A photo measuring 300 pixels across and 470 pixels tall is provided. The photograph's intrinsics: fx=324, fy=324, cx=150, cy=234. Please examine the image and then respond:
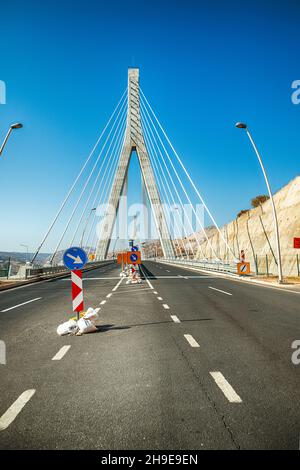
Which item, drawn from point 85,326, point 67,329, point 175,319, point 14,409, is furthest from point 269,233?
point 14,409

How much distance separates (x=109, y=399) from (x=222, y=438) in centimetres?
134

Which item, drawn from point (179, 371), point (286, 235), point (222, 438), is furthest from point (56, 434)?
point (286, 235)

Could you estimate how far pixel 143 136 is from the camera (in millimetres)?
49125

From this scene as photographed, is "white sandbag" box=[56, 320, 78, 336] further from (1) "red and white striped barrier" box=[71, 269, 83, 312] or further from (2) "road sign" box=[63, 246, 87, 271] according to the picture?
(2) "road sign" box=[63, 246, 87, 271]

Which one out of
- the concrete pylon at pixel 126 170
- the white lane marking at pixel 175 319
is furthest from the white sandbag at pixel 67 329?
the concrete pylon at pixel 126 170

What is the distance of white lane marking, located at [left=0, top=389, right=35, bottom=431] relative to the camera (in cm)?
307

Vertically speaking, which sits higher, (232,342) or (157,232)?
(157,232)

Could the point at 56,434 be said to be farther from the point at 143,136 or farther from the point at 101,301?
the point at 143,136

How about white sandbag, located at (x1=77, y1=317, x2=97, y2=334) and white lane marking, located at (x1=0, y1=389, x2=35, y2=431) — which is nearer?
white lane marking, located at (x1=0, y1=389, x2=35, y2=431)

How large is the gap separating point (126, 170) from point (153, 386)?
46.2 m

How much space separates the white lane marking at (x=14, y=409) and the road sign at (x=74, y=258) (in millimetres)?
3956

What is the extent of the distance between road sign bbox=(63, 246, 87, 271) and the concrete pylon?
127 ft

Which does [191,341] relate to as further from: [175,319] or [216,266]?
[216,266]

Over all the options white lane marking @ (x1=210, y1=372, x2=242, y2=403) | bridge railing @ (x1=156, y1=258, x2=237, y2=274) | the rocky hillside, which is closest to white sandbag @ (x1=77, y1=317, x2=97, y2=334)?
white lane marking @ (x1=210, y1=372, x2=242, y2=403)
